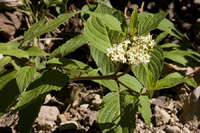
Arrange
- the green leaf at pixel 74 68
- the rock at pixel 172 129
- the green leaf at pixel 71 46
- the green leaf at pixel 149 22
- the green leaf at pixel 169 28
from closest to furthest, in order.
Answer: the green leaf at pixel 149 22 < the green leaf at pixel 74 68 < the green leaf at pixel 71 46 < the rock at pixel 172 129 < the green leaf at pixel 169 28

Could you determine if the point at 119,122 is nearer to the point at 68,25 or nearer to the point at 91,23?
the point at 91,23

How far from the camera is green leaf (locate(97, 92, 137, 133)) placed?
1387 millimetres

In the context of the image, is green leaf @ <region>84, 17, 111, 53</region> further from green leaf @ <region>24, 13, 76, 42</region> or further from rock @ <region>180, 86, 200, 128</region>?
rock @ <region>180, 86, 200, 128</region>

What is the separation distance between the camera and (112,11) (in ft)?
5.57

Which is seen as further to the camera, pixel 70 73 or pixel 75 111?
pixel 75 111

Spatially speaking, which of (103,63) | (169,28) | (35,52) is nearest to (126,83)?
(103,63)

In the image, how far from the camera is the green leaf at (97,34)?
4.61ft

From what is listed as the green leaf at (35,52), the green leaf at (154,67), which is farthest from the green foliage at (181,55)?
the green leaf at (35,52)

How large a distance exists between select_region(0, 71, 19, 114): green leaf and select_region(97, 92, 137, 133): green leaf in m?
0.57

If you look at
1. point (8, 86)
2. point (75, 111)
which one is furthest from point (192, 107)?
point (8, 86)

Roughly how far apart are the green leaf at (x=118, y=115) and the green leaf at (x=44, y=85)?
0.29 m

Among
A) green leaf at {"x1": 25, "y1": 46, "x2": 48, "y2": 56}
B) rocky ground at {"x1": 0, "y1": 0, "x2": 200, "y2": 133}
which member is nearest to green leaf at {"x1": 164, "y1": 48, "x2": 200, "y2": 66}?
rocky ground at {"x1": 0, "y1": 0, "x2": 200, "y2": 133}

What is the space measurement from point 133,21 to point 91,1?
103 cm

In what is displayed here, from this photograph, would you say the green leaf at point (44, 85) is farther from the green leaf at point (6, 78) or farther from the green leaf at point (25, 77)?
the green leaf at point (6, 78)
